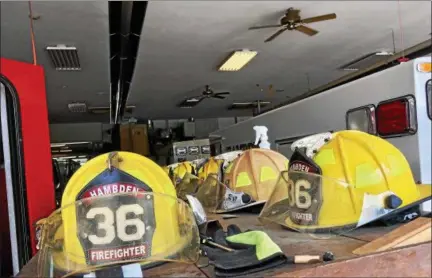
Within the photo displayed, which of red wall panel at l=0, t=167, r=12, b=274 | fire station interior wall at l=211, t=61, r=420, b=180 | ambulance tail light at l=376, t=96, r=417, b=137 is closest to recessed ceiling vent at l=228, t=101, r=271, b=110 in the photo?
fire station interior wall at l=211, t=61, r=420, b=180

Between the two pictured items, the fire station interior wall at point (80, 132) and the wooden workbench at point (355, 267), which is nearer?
the wooden workbench at point (355, 267)

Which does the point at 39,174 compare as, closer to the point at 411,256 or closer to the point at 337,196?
the point at 337,196

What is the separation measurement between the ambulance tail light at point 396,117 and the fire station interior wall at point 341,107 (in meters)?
0.03

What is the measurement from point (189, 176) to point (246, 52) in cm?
548

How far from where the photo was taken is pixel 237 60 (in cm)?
903

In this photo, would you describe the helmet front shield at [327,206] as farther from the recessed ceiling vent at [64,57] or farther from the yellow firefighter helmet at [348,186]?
the recessed ceiling vent at [64,57]

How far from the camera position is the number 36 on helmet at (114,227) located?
4.13ft

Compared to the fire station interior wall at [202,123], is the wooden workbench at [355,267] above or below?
below

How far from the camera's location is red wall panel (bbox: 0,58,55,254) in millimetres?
2545

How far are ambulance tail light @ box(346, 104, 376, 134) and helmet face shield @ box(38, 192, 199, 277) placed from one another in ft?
5.09

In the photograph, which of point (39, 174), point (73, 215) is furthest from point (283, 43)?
point (73, 215)

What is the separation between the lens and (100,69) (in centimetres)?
914

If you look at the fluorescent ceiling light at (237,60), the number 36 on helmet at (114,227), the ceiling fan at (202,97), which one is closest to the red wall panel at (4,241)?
the number 36 on helmet at (114,227)

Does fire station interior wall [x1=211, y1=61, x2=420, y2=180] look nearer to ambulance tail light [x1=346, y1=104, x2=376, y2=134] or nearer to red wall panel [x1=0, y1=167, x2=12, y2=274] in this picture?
ambulance tail light [x1=346, y1=104, x2=376, y2=134]
